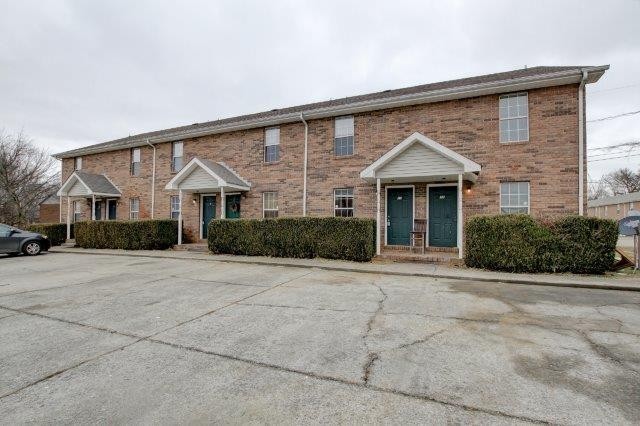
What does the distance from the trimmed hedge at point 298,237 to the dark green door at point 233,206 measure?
2.36 m

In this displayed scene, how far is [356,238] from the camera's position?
396 inches

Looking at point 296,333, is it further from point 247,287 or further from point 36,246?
point 36,246

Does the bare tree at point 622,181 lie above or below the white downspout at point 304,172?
above

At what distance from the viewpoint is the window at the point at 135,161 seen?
18234mm

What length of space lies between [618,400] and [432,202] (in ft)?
30.8

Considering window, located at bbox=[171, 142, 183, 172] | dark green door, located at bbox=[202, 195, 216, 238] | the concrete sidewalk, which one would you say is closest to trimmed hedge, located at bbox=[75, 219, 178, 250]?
dark green door, located at bbox=[202, 195, 216, 238]

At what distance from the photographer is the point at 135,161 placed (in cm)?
1833

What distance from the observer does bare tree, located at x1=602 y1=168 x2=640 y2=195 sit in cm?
4700

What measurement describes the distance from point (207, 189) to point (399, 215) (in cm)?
886

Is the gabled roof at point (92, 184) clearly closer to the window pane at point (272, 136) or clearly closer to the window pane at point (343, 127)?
the window pane at point (272, 136)

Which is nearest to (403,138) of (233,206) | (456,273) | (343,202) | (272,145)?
(343,202)

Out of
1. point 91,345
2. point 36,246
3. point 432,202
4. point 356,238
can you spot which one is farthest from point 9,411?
point 36,246

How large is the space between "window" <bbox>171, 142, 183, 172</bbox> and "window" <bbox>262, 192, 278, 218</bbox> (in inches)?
233

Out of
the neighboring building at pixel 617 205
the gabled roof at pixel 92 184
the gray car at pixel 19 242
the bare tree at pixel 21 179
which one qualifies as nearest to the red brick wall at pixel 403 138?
the gabled roof at pixel 92 184
